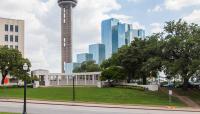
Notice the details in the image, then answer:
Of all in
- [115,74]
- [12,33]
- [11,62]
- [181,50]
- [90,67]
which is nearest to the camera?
[181,50]

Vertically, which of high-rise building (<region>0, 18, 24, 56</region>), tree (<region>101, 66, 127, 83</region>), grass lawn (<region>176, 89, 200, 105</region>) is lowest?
grass lawn (<region>176, 89, 200, 105</region>)

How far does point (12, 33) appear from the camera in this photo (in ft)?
399

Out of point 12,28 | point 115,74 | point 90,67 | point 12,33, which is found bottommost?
point 115,74

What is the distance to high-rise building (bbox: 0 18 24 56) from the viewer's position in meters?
120

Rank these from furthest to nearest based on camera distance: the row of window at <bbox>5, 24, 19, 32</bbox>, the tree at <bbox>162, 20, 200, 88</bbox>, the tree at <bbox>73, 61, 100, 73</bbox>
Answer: the tree at <bbox>73, 61, 100, 73</bbox> < the row of window at <bbox>5, 24, 19, 32</bbox> < the tree at <bbox>162, 20, 200, 88</bbox>

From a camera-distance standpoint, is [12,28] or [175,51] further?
[12,28]

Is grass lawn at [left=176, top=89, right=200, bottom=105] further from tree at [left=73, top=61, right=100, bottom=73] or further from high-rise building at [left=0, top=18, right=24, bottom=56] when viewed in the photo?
tree at [left=73, top=61, right=100, bottom=73]

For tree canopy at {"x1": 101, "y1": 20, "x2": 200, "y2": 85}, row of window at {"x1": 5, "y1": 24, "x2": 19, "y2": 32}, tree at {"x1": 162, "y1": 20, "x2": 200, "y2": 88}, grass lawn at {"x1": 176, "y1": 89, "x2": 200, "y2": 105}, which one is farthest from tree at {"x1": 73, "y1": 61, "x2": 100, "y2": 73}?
tree at {"x1": 162, "y1": 20, "x2": 200, "y2": 88}

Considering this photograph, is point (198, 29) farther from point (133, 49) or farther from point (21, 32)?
point (21, 32)

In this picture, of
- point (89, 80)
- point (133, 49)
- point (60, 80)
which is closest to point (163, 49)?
point (133, 49)

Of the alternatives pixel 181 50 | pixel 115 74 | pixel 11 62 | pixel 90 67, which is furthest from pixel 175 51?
pixel 90 67

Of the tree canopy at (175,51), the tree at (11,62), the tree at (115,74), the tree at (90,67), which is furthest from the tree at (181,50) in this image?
the tree at (90,67)

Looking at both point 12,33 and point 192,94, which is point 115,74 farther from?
point 12,33

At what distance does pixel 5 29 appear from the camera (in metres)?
120
